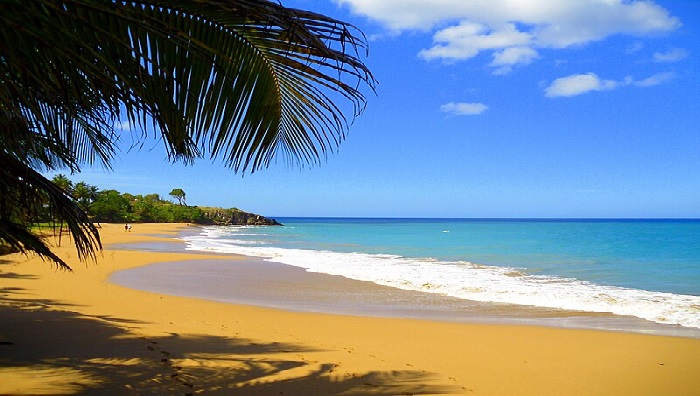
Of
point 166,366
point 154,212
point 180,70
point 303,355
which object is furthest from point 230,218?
point 180,70

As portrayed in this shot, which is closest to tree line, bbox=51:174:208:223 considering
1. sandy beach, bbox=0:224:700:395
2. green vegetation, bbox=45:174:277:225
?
green vegetation, bbox=45:174:277:225

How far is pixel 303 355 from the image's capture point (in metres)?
6.20

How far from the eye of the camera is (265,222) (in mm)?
107562

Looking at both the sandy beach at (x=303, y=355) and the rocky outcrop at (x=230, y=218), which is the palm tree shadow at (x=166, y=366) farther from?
the rocky outcrop at (x=230, y=218)

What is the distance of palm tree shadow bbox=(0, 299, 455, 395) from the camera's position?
15.5 ft

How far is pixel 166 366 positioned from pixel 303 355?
154 cm

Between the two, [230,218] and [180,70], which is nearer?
[180,70]

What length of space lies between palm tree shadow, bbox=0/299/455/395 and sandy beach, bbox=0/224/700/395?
0.05 ft

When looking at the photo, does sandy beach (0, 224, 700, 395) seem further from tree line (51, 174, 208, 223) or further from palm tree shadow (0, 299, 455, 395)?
tree line (51, 174, 208, 223)

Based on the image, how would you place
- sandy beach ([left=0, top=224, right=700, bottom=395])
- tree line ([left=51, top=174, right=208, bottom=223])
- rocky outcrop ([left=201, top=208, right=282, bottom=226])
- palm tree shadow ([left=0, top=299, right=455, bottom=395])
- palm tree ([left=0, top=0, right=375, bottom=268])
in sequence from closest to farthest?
palm tree ([left=0, top=0, right=375, bottom=268]) < palm tree shadow ([left=0, top=299, right=455, bottom=395]) < sandy beach ([left=0, top=224, right=700, bottom=395]) < tree line ([left=51, top=174, right=208, bottom=223]) < rocky outcrop ([left=201, top=208, right=282, bottom=226])

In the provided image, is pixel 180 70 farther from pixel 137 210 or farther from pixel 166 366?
pixel 137 210

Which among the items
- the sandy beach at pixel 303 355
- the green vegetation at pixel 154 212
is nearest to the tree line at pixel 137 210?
the green vegetation at pixel 154 212

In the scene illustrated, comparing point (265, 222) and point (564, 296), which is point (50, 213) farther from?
point (265, 222)

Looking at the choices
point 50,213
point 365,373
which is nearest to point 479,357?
point 365,373
